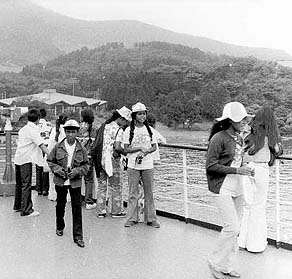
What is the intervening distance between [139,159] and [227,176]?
1288 mm

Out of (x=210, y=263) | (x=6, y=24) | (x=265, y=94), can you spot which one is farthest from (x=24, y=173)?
(x=6, y=24)

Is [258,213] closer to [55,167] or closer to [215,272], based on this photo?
[215,272]

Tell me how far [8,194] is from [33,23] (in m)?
183

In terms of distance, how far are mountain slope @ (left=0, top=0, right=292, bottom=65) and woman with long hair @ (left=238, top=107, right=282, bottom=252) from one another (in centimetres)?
10901

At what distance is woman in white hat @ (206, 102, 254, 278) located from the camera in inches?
112

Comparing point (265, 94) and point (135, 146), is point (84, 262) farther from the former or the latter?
point (265, 94)

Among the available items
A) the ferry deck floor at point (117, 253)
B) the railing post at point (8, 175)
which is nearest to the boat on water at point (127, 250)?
the ferry deck floor at point (117, 253)

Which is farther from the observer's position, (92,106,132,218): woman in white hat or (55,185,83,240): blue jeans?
(92,106,132,218): woman in white hat

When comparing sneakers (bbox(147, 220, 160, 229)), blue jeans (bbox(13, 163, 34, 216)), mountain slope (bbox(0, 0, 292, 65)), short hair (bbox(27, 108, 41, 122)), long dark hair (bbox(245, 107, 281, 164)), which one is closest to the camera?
long dark hair (bbox(245, 107, 281, 164))

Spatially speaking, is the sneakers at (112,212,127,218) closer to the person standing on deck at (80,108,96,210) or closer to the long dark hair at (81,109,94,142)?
the person standing on deck at (80,108,96,210)

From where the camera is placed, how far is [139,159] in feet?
13.4

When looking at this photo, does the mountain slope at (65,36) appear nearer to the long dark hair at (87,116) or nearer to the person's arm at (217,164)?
the long dark hair at (87,116)

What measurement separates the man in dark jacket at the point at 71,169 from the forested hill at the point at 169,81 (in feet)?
127

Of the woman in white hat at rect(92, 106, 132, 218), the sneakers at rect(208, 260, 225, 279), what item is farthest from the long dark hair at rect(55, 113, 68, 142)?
the sneakers at rect(208, 260, 225, 279)
